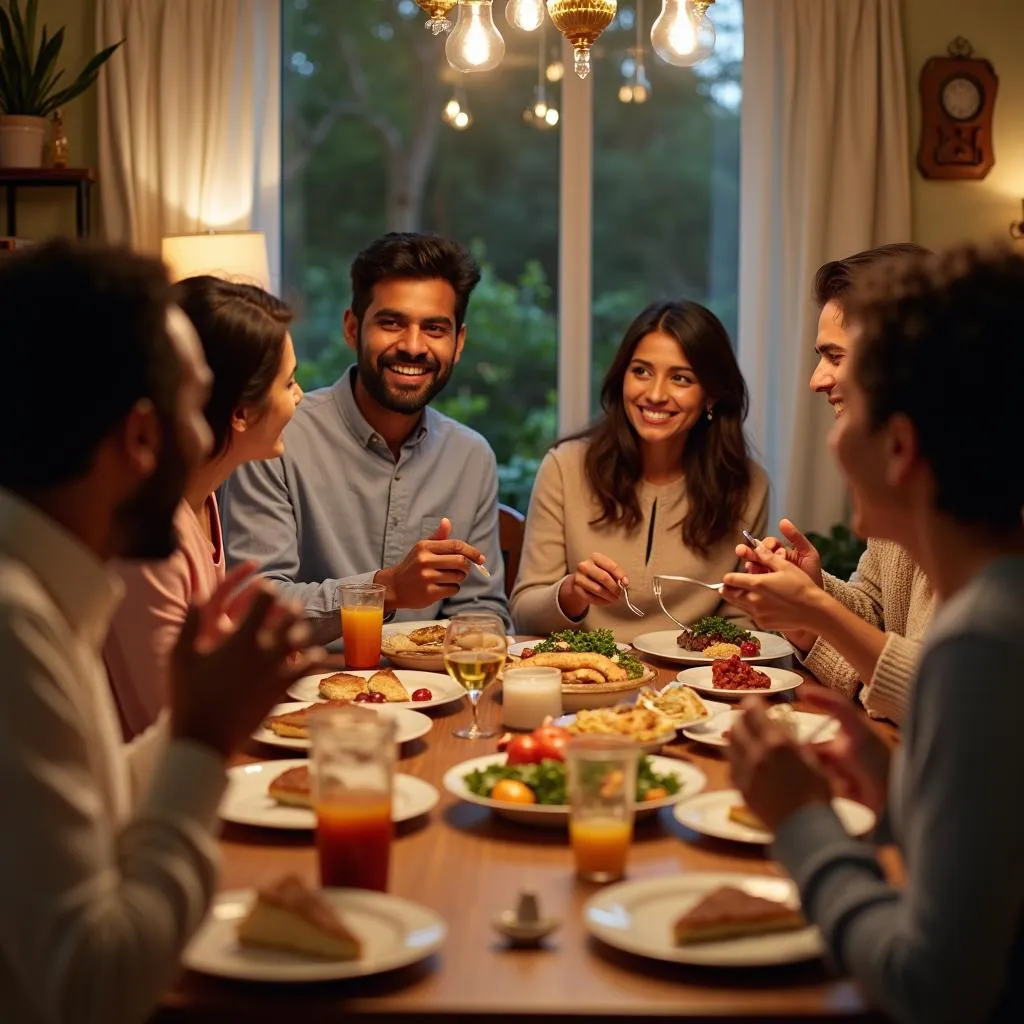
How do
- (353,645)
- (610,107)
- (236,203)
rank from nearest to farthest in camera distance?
(353,645)
(236,203)
(610,107)

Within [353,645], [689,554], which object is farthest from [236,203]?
[353,645]

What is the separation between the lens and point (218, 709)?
129 cm

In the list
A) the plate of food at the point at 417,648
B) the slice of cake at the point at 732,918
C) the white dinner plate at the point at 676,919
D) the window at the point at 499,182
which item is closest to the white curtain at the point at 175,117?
the window at the point at 499,182

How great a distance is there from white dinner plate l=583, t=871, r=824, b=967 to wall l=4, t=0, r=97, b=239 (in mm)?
4266

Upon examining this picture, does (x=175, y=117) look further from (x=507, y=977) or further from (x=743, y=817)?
(x=507, y=977)

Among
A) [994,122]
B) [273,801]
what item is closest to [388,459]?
[273,801]

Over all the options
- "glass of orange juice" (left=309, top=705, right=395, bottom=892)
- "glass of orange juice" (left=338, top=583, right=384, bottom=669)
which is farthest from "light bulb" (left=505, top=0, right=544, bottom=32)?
"glass of orange juice" (left=309, top=705, right=395, bottom=892)

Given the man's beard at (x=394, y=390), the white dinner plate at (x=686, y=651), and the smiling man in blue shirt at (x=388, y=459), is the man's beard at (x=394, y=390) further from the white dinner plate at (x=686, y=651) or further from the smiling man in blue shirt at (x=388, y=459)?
the white dinner plate at (x=686, y=651)

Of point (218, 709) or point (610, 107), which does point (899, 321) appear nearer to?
point (218, 709)

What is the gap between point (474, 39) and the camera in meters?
2.61

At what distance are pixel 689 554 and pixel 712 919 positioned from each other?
214 centimetres

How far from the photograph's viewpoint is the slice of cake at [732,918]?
1.32 meters

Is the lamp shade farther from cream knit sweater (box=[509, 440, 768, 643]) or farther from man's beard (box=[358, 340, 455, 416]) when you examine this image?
cream knit sweater (box=[509, 440, 768, 643])

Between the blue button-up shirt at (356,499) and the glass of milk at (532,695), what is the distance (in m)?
1.09
